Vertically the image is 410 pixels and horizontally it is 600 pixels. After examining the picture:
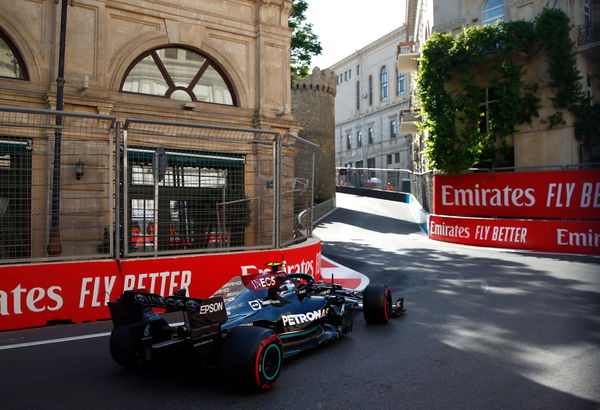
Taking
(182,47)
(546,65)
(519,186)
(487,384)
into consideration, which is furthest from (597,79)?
(487,384)

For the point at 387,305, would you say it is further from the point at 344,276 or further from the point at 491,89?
the point at 491,89

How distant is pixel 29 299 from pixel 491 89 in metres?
20.1

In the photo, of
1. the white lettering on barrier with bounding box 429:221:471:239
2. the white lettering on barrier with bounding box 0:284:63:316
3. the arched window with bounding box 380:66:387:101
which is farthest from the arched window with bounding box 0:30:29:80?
the arched window with bounding box 380:66:387:101

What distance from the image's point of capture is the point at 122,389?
4227mm

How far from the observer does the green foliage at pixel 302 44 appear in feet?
77.0

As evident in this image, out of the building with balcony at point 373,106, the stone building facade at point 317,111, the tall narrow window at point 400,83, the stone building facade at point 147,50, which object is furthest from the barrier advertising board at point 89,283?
the tall narrow window at point 400,83

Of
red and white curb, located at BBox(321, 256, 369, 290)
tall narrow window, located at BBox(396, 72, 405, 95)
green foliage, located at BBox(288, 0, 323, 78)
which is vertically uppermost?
tall narrow window, located at BBox(396, 72, 405, 95)

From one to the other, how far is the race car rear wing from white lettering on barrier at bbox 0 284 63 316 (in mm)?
2601

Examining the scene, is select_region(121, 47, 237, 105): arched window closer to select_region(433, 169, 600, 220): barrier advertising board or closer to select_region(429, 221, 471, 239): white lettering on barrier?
select_region(429, 221, 471, 239): white lettering on barrier

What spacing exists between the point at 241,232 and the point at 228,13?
9080 millimetres

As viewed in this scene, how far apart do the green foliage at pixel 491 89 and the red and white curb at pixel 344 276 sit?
9.60 metres

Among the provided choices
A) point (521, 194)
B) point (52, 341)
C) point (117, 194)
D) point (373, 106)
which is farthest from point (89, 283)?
point (373, 106)

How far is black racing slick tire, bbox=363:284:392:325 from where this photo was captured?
20.7ft

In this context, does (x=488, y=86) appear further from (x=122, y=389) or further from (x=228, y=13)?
(x=122, y=389)
